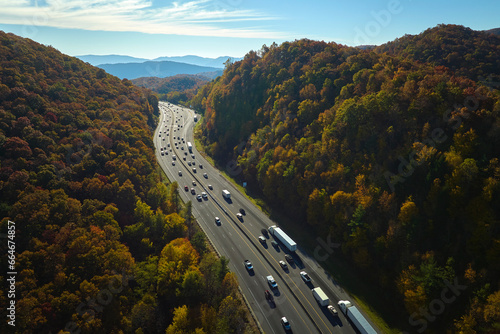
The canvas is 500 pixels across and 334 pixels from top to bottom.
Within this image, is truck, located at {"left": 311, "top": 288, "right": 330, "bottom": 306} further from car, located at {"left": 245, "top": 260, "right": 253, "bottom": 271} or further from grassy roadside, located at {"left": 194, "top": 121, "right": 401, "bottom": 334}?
car, located at {"left": 245, "top": 260, "right": 253, "bottom": 271}

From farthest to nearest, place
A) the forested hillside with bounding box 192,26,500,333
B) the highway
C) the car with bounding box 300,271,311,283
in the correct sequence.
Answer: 1. the car with bounding box 300,271,311,283
2. the highway
3. the forested hillside with bounding box 192,26,500,333

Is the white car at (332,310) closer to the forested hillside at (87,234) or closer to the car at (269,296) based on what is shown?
the car at (269,296)

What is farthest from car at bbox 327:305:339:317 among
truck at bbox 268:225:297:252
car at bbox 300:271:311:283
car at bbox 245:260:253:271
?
car at bbox 245:260:253:271

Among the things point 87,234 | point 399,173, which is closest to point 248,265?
point 87,234

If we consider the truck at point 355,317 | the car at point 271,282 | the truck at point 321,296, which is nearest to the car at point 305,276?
the truck at point 321,296

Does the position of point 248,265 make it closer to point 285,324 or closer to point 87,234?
point 285,324

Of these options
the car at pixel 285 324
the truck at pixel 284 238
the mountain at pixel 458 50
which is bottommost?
the car at pixel 285 324
